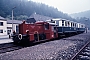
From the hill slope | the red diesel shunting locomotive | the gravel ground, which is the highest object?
the hill slope

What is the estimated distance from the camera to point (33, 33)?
44.5 feet

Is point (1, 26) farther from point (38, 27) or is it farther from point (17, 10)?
point (17, 10)

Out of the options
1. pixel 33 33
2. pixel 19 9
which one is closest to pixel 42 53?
pixel 33 33

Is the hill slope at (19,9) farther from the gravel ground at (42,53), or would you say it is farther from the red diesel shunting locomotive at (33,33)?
the gravel ground at (42,53)

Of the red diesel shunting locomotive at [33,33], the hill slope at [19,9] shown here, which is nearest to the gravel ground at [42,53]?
the red diesel shunting locomotive at [33,33]

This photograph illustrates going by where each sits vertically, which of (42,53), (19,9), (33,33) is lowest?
(42,53)

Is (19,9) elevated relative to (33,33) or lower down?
elevated

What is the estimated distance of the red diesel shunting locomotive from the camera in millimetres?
12508

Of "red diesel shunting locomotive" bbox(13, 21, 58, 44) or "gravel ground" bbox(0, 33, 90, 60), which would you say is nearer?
"gravel ground" bbox(0, 33, 90, 60)

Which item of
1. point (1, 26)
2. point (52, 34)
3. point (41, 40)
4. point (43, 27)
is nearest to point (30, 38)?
point (41, 40)

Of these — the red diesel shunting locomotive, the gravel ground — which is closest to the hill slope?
the red diesel shunting locomotive

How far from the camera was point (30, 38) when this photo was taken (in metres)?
12.7

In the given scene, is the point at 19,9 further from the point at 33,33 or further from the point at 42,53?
the point at 42,53

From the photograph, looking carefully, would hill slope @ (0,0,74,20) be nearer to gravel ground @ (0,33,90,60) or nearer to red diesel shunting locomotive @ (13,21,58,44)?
red diesel shunting locomotive @ (13,21,58,44)
